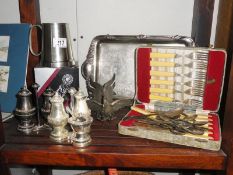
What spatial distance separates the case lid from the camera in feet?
2.54

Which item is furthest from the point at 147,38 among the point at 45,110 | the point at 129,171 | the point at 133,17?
the point at 129,171

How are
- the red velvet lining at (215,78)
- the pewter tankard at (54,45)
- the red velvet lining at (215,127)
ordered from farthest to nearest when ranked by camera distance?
the pewter tankard at (54,45), the red velvet lining at (215,78), the red velvet lining at (215,127)

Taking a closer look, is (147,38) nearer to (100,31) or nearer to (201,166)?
(100,31)

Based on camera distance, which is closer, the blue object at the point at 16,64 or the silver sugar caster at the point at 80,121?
the silver sugar caster at the point at 80,121

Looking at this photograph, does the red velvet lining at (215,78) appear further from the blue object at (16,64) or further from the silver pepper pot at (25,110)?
the blue object at (16,64)

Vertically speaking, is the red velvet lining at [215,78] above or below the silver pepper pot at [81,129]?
above

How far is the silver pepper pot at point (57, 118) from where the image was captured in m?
0.69

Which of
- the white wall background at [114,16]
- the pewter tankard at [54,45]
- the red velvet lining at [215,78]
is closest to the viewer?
the red velvet lining at [215,78]

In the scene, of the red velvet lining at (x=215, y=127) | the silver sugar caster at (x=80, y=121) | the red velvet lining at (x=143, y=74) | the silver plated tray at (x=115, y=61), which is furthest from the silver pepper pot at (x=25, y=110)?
the red velvet lining at (x=215, y=127)

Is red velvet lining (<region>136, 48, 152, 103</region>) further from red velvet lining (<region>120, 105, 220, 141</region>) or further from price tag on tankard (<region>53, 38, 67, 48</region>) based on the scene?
price tag on tankard (<region>53, 38, 67, 48</region>)

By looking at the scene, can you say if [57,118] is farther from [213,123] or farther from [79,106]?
[213,123]

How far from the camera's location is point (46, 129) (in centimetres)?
78

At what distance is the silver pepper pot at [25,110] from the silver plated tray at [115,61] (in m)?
0.26

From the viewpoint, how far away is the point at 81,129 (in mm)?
663
